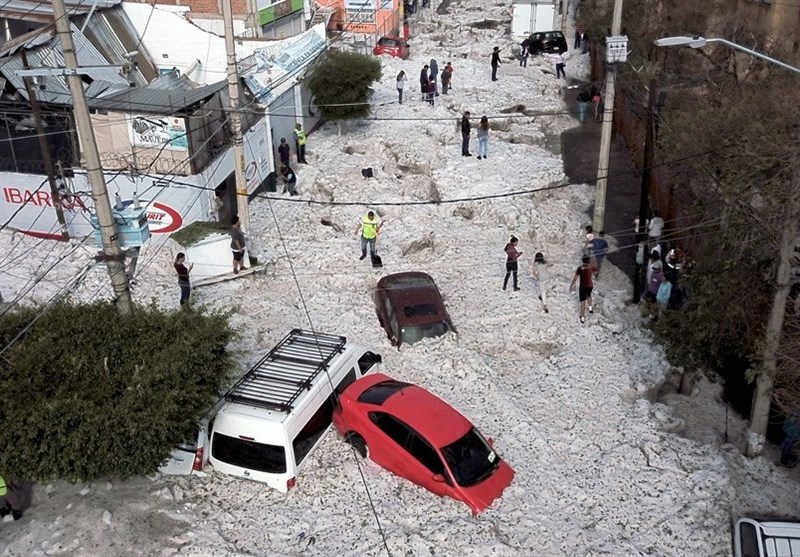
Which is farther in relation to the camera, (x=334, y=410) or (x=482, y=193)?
(x=482, y=193)

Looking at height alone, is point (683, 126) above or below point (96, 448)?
above

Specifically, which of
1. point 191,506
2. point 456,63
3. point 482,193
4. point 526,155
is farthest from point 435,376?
point 456,63

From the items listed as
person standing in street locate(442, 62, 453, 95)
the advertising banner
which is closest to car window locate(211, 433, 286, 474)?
the advertising banner

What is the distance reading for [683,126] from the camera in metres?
17.3

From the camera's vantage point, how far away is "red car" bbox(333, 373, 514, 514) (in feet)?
36.1

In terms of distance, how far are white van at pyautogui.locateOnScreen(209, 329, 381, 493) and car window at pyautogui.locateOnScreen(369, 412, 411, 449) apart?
91 centimetres

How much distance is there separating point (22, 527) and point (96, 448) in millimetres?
1672

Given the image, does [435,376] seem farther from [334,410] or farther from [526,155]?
[526,155]

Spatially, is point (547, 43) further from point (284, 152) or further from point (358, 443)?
point (358, 443)

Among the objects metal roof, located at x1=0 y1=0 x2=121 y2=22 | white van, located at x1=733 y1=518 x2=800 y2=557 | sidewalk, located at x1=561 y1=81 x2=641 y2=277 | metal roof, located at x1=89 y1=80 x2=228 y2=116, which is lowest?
sidewalk, located at x1=561 y1=81 x2=641 y2=277

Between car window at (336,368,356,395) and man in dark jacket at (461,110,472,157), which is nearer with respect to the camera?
car window at (336,368,356,395)

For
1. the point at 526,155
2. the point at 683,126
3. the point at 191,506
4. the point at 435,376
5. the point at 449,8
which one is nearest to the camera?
the point at 191,506

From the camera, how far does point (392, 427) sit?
11.5 meters

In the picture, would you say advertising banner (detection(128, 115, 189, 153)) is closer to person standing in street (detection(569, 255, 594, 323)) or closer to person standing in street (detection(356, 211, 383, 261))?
person standing in street (detection(356, 211, 383, 261))
